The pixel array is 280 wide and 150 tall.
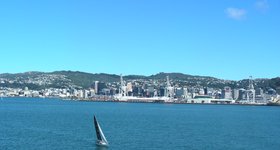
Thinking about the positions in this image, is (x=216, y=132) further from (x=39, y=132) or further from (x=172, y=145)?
(x=39, y=132)

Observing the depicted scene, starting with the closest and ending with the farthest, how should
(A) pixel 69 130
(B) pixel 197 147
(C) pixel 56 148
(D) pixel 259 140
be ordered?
(C) pixel 56 148 → (B) pixel 197 147 → (D) pixel 259 140 → (A) pixel 69 130

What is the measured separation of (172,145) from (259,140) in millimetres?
12216

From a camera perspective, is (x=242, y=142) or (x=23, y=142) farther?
(x=242, y=142)

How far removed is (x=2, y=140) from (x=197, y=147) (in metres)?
17.7

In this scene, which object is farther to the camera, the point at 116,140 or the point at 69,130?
the point at 69,130

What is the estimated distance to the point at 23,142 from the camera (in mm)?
47125

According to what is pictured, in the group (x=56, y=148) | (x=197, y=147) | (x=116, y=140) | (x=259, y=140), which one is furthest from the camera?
(x=259, y=140)

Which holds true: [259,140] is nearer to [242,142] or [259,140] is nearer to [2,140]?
[242,142]

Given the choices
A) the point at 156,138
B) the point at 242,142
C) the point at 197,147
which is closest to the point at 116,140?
the point at 156,138

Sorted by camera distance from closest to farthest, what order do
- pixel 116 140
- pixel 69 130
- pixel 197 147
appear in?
pixel 197 147 < pixel 116 140 < pixel 69 130

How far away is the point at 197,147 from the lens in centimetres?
4650

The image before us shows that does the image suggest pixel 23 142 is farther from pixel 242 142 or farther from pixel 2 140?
pixel 242 142

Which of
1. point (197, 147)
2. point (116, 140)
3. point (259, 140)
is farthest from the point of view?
point (259, 140)

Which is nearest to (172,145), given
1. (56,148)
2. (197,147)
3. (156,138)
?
(197,147)
